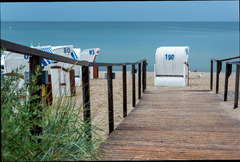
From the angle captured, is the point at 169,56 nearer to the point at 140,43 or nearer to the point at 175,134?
the point at 175,134

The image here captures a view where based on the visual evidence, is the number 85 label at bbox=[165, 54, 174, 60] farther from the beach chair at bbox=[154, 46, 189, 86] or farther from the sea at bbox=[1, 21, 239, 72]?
the sea at bbox=[1, 21, 239, 72]

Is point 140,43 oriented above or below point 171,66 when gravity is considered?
above

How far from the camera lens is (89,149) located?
2.38 meters

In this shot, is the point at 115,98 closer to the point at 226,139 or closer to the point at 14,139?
the point at 226,139

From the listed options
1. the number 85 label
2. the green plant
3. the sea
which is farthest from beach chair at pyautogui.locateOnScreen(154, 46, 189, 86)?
the green plant

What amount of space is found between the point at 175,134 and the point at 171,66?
7840 millimetres

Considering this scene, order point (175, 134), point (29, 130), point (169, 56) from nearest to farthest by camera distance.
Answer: point (29, 130), point (175, 134), point (169, 56)

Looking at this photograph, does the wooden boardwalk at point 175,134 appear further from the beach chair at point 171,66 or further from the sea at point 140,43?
the beach chair at point 171,66

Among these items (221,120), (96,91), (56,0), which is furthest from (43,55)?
(96,91)

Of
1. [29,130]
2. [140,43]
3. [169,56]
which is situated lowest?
[29,130]

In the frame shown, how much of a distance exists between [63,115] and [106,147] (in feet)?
3.37

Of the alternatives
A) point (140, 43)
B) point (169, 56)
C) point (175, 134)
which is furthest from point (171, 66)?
point (140, 43)

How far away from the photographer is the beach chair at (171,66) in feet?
38.9

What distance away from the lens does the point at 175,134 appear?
4.29 m
